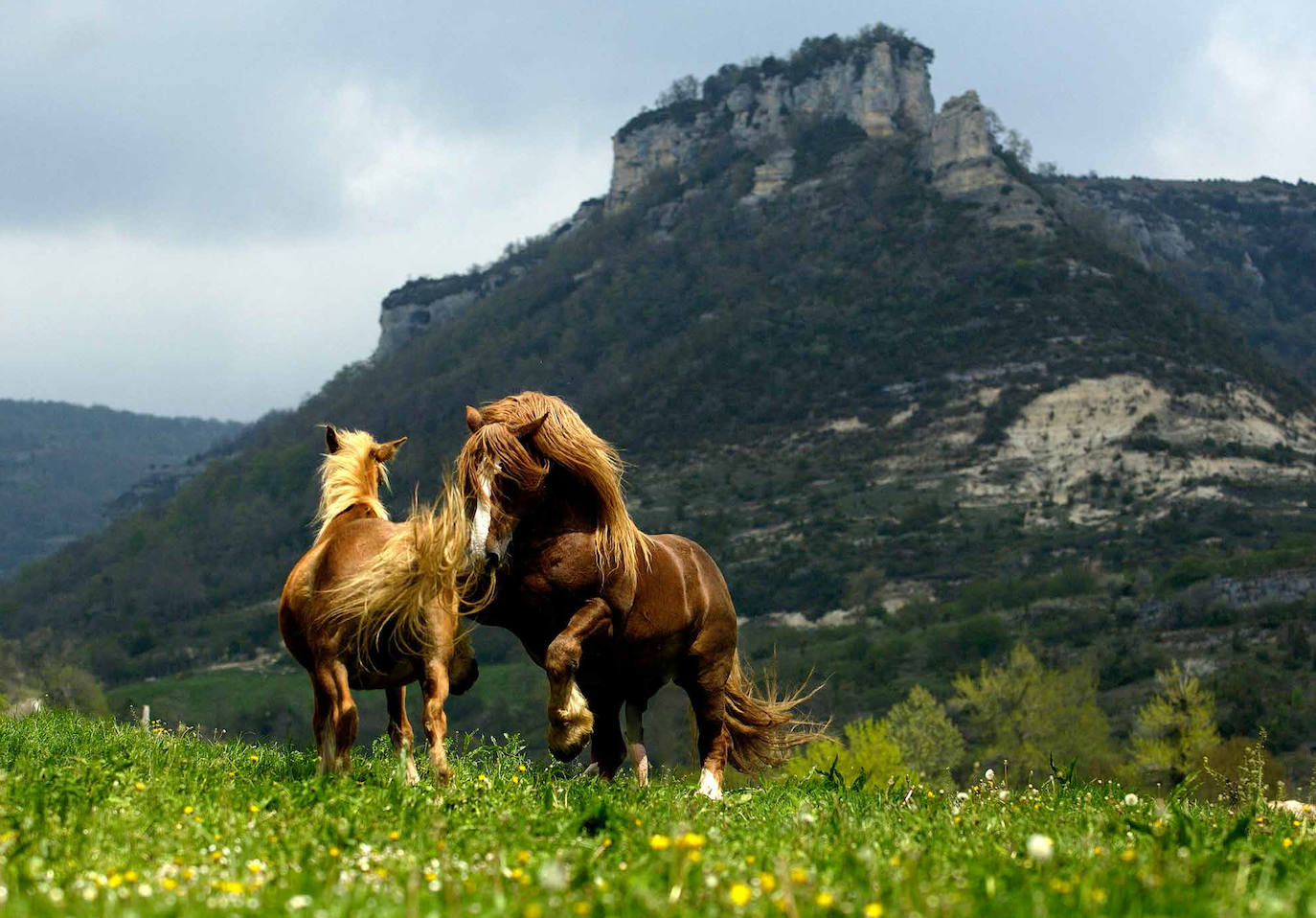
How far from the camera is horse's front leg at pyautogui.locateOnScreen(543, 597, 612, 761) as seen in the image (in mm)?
7637

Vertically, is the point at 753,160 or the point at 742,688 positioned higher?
the point at 753,160

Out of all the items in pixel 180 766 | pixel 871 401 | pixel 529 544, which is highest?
pixel 871 401

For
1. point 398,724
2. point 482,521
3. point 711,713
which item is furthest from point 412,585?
point 711,713

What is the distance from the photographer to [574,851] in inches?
188

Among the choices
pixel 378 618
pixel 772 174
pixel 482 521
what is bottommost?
pixel 378 618

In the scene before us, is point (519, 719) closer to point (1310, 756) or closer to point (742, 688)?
point (1310, 756)

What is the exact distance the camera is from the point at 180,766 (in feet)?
23.7


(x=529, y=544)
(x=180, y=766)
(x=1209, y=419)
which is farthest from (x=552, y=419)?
(x=1209, y=419)

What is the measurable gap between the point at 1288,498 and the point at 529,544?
354 ft

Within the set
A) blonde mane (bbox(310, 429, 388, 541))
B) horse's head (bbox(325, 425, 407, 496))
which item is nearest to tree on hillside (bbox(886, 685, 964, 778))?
horse's head (bbox(325, 425, 407, 496))

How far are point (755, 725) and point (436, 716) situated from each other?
280 cm

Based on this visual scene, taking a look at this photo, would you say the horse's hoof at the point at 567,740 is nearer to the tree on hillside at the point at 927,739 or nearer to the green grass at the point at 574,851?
the green grass at the point at 574,851

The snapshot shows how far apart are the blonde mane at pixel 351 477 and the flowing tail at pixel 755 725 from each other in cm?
261

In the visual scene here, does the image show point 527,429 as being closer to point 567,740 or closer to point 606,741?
point 567,740
